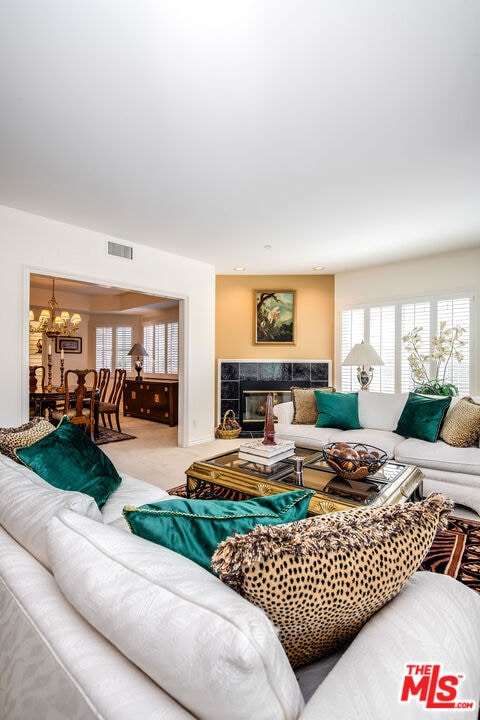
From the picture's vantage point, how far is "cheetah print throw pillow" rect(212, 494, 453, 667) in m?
0.65

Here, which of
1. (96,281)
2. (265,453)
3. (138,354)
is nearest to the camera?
(265,453)

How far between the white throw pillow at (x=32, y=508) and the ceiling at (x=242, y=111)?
6.21ft

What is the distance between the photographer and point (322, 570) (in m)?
0.68

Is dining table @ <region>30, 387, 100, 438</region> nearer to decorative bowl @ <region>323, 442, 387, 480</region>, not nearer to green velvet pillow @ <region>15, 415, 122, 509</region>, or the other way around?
green velvet pillow @ <region>15, 415, 122, 509</region>

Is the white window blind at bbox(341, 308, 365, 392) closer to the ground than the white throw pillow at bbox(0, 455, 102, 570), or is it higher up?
higher up

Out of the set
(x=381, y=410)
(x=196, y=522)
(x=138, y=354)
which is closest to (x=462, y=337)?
(x=381, y=410)

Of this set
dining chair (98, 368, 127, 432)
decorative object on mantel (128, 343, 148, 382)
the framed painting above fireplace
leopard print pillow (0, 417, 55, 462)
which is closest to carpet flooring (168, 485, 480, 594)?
leopard print pillow (0, 417, 55, 462)

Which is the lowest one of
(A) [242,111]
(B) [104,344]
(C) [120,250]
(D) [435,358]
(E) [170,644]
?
(E) [170,644]

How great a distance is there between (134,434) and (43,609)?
550 centimetres

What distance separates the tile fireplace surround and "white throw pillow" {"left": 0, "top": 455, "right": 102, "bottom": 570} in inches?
190


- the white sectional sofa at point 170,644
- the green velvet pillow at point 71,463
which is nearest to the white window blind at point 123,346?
the green velvet pillow at point 71,463

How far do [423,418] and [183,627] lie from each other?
334 cm

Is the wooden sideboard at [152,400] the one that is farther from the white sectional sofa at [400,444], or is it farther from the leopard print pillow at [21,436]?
the leopard print pillow at [21,436]

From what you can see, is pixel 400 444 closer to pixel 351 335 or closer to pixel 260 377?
pixel 351 335
